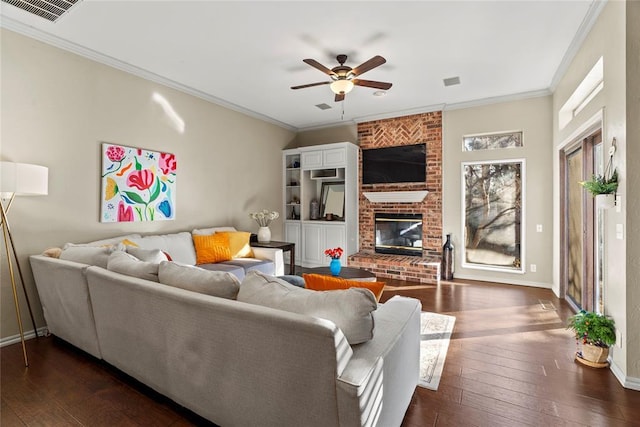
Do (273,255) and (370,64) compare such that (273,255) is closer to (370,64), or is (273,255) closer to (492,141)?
(370,64)

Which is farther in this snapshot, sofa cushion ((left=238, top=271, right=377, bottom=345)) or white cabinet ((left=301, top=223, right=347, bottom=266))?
white cabinet ((left=301, top=223, right=347, bottom=266))

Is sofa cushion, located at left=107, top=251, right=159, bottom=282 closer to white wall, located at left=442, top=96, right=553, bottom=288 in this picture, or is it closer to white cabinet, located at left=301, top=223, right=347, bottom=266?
white cabinet, located at left=301, top=223, right=347, bottom=266

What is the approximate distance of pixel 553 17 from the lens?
9.34 feet

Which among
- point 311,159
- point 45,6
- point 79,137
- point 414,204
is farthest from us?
point 311,159

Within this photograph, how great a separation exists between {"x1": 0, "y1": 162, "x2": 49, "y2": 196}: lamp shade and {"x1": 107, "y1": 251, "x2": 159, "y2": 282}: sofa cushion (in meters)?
0.96

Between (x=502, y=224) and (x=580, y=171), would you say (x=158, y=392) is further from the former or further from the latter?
(x=502, y=224)

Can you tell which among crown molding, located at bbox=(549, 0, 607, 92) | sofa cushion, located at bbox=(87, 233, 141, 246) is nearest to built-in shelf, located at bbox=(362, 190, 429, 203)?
crown molding, located at bbox=(549, 0, 607, 92)

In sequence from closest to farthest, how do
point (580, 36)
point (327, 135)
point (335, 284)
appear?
point (335, 284) < point (580, 36) < point (327, 135)

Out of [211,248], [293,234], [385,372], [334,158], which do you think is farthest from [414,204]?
[385,372]

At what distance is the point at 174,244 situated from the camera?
3961 mm

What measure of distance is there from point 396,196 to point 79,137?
15.4 feet

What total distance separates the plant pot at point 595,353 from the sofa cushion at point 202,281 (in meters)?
2.78

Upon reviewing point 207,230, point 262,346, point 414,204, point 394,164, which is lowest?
point 262,346

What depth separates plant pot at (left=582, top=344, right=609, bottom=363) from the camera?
2439 millimetres
